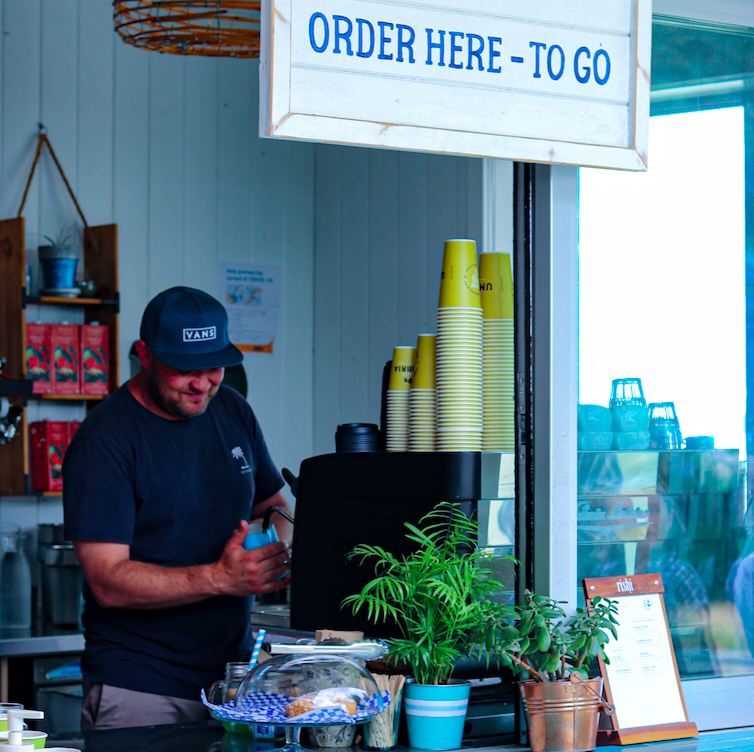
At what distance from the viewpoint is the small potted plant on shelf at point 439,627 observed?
65.3 inches

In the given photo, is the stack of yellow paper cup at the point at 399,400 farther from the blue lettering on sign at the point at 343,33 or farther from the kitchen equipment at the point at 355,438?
the blue lettering on sign at the point at 343,33

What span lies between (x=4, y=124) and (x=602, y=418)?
3140 mm

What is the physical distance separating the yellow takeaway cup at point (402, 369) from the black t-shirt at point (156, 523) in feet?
2.40

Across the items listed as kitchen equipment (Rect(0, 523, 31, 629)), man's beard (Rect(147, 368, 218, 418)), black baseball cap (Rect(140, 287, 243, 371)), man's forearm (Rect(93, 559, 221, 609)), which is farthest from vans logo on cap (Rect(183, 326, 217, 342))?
kitchen equipment (Rect(0, 523, 31, 629))

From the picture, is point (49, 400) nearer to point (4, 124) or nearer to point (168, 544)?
point (4, 124)

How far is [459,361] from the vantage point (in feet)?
6.14

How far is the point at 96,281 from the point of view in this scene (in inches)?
173

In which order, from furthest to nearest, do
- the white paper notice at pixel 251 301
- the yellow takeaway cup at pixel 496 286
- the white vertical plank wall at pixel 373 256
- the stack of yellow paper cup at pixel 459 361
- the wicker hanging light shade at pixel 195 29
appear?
1. the white paper notice at pixel 251 301
2. the white vertical plank wall at pixel 373 256
3. the wicker hanging light shade at pixel 195 29
4. the yellow takeaway cup at pixel 496 286
5. the stack of yellow paper cup at pixel 459 361

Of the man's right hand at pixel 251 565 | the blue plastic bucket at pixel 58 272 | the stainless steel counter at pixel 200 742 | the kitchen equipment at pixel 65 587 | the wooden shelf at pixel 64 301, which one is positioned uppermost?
the blue plastic bucket at pixel 58 272

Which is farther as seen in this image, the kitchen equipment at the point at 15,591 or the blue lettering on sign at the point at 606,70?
the kitchen equipment at the point at 15,591

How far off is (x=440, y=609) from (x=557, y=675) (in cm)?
20

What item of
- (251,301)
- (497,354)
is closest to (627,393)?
(497,354)

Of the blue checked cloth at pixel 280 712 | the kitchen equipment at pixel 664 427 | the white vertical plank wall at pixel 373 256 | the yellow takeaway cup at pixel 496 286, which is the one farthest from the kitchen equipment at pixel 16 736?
the white vertical plank wall at pixel 373 256

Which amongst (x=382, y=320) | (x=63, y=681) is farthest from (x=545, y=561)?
(x=382, y=320)
